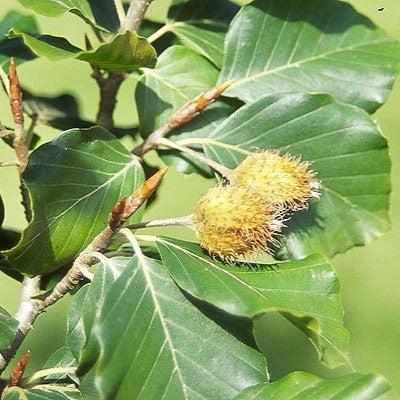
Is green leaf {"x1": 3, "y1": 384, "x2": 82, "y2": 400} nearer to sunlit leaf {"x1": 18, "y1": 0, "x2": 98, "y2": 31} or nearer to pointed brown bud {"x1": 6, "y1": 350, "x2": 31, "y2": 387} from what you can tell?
pointed brown bud {"x1": 6, "y1": 350, "x2": 31, "y2": 387}

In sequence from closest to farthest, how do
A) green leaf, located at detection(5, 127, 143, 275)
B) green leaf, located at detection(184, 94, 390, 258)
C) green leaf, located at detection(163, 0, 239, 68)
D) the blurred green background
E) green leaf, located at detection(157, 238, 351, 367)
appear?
green leaf, located at detection(157, 238, 351, 367) → green leaf, located at detection(5, 127, 143, 275) → green leaf, located at detection(184, 94, 390, 258) → green leaf, located at detection(163, 0, 239, 68) → the blurred green background

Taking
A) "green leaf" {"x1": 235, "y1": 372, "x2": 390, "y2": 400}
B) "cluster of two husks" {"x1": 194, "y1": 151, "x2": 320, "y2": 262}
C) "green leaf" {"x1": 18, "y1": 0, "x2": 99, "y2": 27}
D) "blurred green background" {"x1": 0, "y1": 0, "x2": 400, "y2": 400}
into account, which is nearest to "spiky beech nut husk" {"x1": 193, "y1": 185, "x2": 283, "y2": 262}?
"cluster of two husks" {"x1": 194, "y1": 151, "x2": 320, "y2": 262}

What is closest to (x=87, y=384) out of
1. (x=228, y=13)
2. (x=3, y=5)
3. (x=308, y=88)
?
(x=308, y=88)

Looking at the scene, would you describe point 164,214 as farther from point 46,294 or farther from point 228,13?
point 46,294

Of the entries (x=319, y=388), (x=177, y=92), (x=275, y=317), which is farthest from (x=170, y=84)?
(x=275, y=317)

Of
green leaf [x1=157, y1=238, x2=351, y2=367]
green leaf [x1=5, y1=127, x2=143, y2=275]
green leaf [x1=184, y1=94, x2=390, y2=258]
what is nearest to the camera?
green leaf [x1=157, y1=238, x2=351, y2=367]
